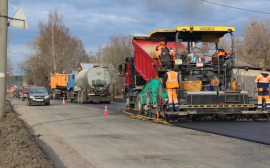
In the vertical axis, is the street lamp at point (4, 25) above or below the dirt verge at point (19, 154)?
above

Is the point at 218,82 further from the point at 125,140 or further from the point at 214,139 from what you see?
the point at 125,140

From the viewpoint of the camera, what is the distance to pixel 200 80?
39.1 ft

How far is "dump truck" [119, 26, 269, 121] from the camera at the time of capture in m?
11.3

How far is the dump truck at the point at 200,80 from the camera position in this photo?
11.3 m

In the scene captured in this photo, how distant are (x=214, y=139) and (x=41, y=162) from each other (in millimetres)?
4507

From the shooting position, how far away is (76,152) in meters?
7.10

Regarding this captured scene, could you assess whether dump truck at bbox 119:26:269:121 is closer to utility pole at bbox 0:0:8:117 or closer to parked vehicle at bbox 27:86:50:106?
utility pole at bbox 0:0:8:117

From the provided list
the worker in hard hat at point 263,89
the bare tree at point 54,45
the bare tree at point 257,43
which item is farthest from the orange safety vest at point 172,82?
the bare tree at point 54,45

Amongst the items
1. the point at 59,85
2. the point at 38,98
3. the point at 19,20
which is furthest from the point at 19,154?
the point at 59,85

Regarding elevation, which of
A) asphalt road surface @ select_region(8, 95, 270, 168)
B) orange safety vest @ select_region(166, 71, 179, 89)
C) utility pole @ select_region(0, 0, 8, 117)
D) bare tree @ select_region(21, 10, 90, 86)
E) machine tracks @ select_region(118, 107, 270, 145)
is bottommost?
asphalt road surface @ select_region(8, 95, 270, 168)

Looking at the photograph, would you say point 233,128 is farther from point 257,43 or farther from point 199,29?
point 257,43

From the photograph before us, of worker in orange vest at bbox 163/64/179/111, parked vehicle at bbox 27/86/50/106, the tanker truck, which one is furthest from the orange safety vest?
the tanker truck

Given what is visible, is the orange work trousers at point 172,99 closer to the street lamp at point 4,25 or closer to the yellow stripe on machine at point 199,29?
the yellow stripe on machine at point 199,29

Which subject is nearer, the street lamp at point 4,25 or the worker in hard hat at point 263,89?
the street lamp at point 4,25
